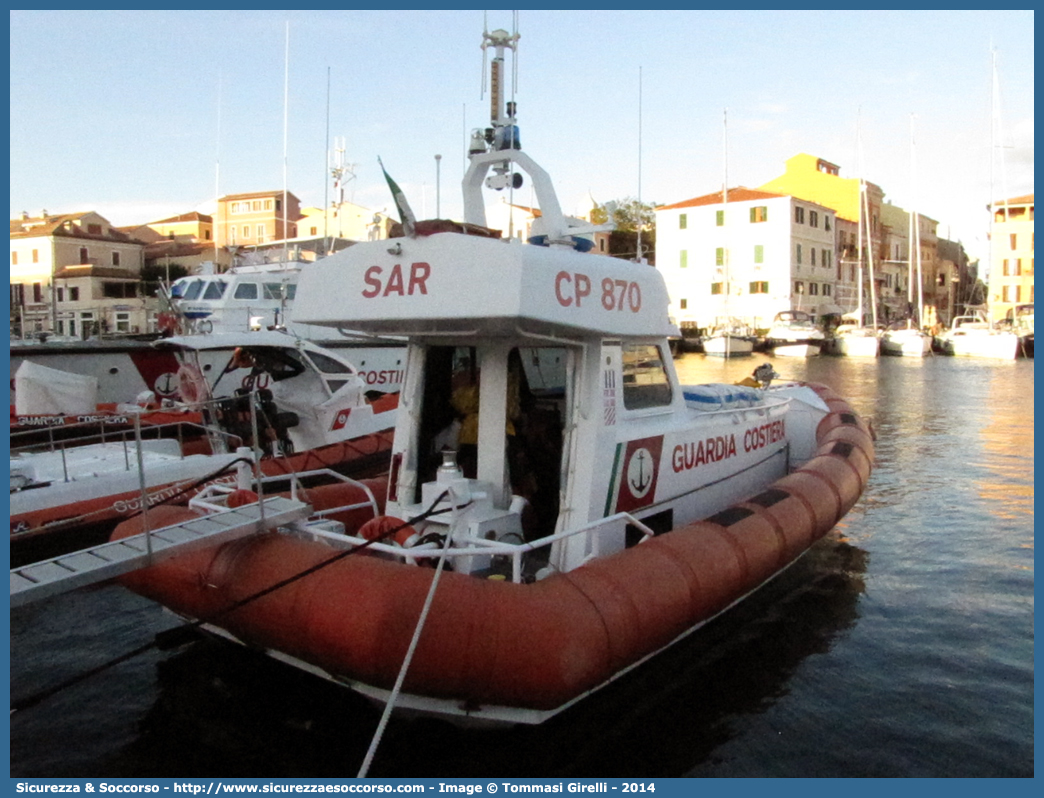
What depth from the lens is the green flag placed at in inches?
195

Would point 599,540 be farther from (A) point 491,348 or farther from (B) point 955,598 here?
(B) point 955,598

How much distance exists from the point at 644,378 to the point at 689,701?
244 cm

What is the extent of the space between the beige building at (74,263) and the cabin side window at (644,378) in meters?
38.0

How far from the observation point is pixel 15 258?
50.9 m

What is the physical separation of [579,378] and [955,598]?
4.63m

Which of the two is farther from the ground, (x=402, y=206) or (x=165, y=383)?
(x=402, y=206)

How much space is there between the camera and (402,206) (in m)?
5.07

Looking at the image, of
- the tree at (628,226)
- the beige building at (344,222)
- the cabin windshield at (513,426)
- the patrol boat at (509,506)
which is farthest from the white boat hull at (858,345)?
the cabin windshield at (513,426)

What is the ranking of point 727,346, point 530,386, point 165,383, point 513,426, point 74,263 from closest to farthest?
point 513,426
point 530,386
point 165,383
point 727,346
point 74,263

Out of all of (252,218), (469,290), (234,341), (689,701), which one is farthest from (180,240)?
(689,701)

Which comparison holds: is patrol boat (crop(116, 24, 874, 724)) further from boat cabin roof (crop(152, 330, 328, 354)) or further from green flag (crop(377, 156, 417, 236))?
boat cabin roof (crop(152, 330, 328, 354))

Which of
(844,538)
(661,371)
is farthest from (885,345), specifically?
(661,371)

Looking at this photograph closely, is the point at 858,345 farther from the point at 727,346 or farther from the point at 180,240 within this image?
the point at 180,240

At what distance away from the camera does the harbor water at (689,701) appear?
5.06 m
